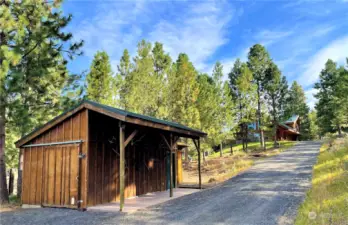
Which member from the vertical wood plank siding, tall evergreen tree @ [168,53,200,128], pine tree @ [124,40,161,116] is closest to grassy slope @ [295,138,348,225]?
the vertical wood plank siding

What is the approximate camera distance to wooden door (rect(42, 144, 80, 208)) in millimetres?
8492

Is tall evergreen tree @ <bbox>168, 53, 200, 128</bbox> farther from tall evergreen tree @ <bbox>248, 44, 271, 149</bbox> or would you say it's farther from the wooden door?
the wooden door

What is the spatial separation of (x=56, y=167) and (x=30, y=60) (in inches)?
156

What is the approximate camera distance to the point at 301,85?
53969 mm

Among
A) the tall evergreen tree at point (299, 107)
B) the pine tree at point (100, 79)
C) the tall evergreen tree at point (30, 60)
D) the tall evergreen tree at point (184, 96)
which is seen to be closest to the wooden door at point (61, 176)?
the tall evergreen tree at point (30, 60)

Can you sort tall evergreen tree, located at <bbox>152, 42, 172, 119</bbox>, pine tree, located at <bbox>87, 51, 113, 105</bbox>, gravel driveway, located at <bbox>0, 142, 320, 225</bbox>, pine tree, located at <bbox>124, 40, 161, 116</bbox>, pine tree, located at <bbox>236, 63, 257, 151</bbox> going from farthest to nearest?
pine tree, located at <bbox>236, 63, 257, 151</bbox> → tall evergreen tree, located at <bbox>152, 42, 172, 119</bbox> → pine tree, located at <bbox>124, 40, 161, 116</bbox> → pine tree, located at <bbox>87, 51, 113, 105</bbox> → gravel driveway, located at <bbox>0, 142, 320, 225</bbox>

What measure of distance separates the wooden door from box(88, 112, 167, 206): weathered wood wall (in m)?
0.60

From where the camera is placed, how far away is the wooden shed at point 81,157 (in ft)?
27.3

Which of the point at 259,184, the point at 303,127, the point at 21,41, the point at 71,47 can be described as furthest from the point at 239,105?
the point at 303,127

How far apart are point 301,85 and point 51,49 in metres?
53.2

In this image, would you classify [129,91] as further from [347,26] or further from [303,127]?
[303,127]

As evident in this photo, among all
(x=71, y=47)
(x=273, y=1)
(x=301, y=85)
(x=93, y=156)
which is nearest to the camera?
(x=93, y=156)

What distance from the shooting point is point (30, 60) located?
966 centimetres

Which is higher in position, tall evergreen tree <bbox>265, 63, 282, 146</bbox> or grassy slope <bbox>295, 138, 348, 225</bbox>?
tall evergreen tree <bbox>265, 63, 282, 146</bbox>
